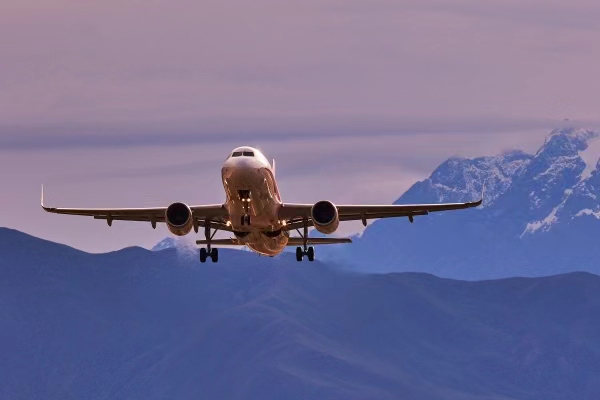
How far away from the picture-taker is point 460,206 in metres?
129

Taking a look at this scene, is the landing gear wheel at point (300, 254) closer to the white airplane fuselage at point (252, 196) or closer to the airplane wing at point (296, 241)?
the airplane wing at point (296, 241)

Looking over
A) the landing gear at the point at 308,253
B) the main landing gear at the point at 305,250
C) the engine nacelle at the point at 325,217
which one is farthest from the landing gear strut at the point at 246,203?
the landing gear at the point at 308,253

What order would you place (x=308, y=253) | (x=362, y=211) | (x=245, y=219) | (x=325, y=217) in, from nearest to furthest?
(x=245, y=219) < (x=325, y=217) < (x=362, y=211) < (x=308, y=253)

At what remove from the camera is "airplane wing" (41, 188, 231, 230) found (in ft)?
431

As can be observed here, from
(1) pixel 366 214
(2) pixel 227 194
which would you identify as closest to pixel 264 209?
(2) pixel 227 194

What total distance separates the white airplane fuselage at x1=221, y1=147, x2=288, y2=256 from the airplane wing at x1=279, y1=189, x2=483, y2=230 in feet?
3.54

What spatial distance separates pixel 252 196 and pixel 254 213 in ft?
7.91

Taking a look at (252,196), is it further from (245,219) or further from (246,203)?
(245,219)

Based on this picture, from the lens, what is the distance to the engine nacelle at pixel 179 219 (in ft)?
415

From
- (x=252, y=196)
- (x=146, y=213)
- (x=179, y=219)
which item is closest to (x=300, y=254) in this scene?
(x=146, y=213)

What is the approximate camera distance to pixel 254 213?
127 m

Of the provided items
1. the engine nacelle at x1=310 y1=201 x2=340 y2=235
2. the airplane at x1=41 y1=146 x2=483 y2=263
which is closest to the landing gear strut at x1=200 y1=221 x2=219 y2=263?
the airplane at x1=41 y1=146 x2=483 y2=263

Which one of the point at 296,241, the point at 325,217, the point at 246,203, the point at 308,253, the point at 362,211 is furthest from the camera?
the point at 296,241

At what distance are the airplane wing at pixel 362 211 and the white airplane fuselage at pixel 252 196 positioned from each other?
1.08 metres
